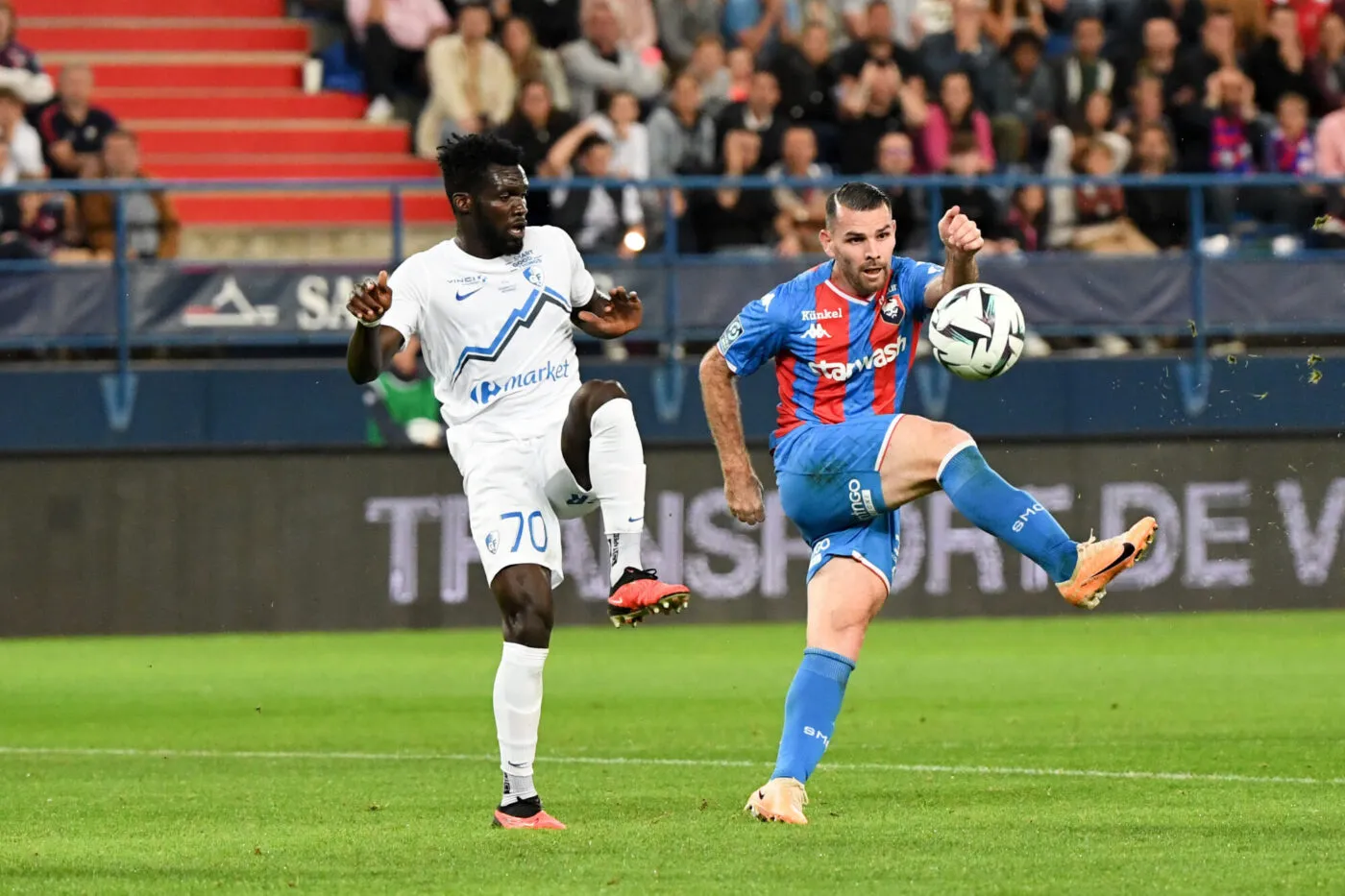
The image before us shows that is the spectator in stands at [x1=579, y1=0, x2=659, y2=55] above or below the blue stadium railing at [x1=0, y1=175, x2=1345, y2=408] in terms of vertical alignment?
above

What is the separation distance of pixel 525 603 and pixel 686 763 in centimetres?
214

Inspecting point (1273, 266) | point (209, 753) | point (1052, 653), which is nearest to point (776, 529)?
point (1052, 653)

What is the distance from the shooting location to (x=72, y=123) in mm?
18109

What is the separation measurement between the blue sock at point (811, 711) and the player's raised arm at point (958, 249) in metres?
1.21

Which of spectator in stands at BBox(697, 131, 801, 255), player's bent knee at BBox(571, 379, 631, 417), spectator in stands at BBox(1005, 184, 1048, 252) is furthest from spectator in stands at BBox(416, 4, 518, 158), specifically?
player's bent knee at BBox(571, 379, 631, 417)

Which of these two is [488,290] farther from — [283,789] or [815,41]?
[815,41]

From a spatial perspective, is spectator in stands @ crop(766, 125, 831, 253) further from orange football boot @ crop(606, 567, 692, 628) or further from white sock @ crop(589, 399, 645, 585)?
orange football boot @ crop(606, 567, 692, 628)

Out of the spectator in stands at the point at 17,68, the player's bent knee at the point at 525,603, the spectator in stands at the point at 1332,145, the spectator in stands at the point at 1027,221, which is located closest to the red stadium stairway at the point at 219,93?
the spectator in stands at the point at 17,68

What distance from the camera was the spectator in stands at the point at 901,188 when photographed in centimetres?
1742

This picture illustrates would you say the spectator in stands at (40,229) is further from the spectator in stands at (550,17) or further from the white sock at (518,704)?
the white sock at (518,704)

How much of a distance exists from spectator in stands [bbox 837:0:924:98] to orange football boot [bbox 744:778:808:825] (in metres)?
12.3

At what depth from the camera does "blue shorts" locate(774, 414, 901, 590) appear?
7.75 m

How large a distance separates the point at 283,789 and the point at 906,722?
3.43 m

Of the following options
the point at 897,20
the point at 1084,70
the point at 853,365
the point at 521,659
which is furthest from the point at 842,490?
the point at 897,20
